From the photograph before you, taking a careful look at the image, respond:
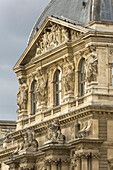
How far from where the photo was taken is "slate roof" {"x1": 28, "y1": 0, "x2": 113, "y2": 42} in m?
77.0

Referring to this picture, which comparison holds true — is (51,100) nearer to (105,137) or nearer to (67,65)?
(67,65)

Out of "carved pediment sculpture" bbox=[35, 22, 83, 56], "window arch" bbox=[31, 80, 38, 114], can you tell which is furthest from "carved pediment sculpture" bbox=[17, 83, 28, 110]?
"carved pediment sculpture" bbox=[35, 22, 83, 56]

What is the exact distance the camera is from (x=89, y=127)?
73.9 metres

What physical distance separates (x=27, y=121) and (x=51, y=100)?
5.30 m

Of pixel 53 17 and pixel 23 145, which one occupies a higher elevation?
A: pixel 53 17

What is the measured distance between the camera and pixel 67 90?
7862 cm

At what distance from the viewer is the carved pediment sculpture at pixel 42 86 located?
83.1 meters

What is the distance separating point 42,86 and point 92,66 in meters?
9.62

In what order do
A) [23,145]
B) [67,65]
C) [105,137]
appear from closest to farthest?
[105,137] → [67,65] → [23,145]

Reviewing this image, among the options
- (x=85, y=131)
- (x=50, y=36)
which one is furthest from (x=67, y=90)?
(x=50, y=36)

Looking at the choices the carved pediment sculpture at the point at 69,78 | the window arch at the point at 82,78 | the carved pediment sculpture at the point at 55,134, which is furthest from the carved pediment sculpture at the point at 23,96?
the window arch at the point at 82,78

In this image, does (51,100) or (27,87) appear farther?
(27,87)

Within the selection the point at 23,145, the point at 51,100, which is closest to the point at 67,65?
the point at 51,100

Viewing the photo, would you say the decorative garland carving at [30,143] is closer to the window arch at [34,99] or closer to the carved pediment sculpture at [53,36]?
the window arch at [34,99]
